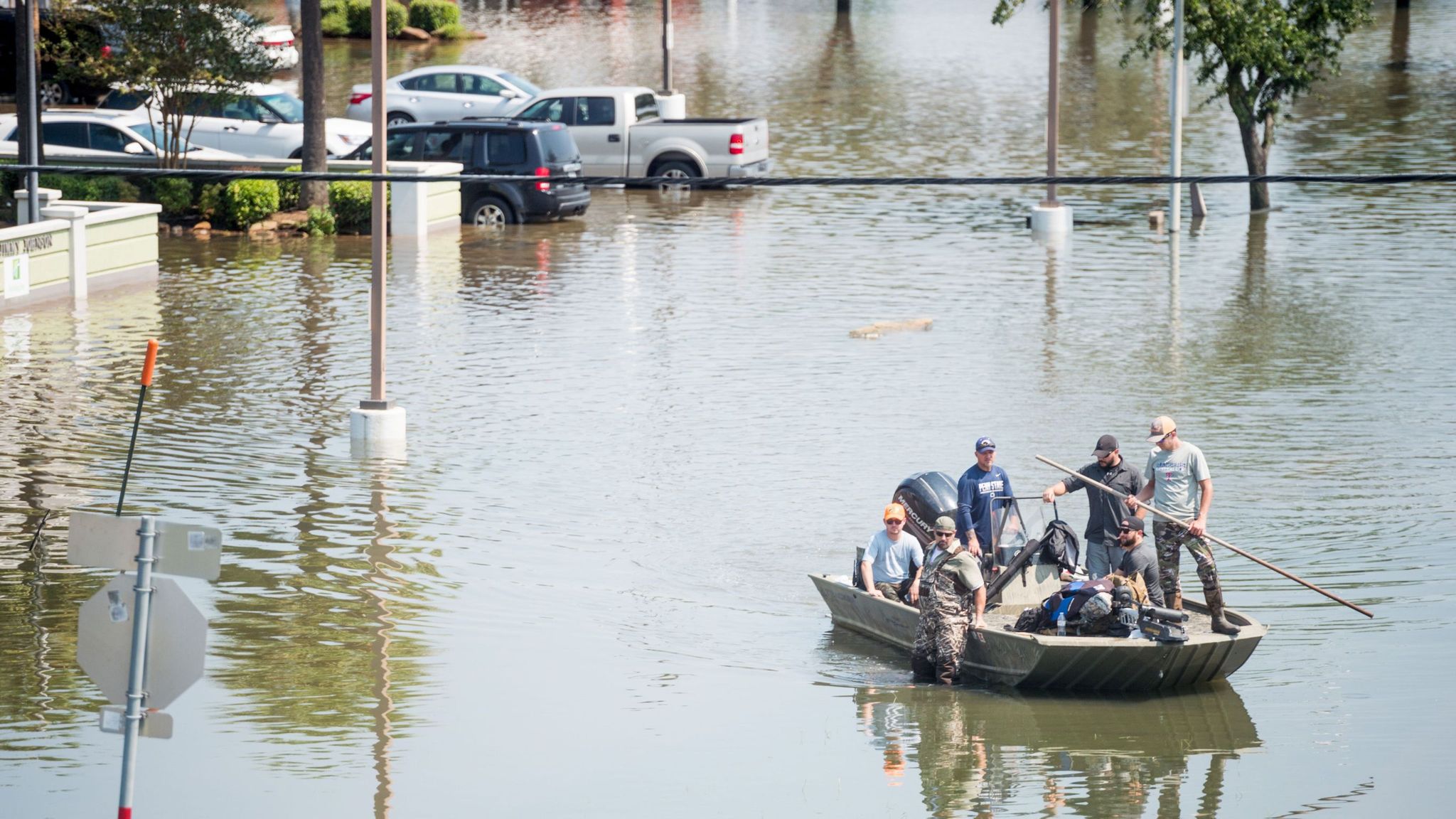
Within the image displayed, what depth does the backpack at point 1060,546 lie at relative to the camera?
45.3 ft

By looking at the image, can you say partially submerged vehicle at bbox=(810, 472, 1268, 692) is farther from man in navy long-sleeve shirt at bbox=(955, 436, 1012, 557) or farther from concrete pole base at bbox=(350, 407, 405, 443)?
concrete pole base at bbox=(350, 407, 405, 443)

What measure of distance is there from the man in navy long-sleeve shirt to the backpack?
0.42 m

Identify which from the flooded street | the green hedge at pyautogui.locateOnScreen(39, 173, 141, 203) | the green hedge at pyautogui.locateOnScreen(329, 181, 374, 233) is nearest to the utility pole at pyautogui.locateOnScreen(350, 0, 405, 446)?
the flooded street

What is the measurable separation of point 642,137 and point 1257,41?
434 inches

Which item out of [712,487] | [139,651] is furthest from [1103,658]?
[139,651]

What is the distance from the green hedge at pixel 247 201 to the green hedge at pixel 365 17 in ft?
96.2

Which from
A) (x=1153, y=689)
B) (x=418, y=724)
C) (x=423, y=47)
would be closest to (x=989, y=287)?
(x=1153, y=689)

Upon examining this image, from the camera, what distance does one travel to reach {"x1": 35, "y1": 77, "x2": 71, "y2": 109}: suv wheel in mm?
44125

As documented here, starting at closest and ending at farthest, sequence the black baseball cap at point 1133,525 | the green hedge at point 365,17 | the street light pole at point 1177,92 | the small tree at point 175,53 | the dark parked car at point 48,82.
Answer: the black baseball cap at point 1133,525 → the street light pole at point 1177,92 → the small tree at point 175,53 → the dark parked car at point 48,82 → the green hedge at point 365,17

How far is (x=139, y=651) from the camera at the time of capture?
7.87 metres

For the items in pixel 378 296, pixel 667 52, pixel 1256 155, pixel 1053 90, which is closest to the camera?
pixel 378 296

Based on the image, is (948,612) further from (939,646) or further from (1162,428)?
(1162,428)

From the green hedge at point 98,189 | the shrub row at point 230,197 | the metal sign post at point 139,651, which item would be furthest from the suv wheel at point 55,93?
the metal sign post at point 139,651

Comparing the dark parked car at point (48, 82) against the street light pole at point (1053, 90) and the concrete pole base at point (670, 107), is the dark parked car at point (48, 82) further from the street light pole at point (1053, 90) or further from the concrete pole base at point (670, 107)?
the street light pole at point (1053, 90)
